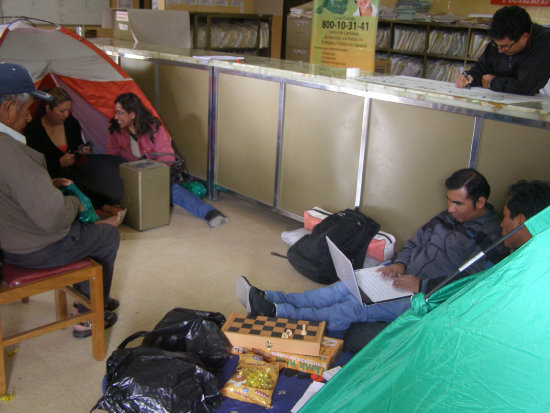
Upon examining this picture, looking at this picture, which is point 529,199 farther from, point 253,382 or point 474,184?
point 253,382

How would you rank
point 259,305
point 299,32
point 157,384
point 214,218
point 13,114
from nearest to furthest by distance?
1. point 157,384
2. point 13,114
3. point 259,305
4. point 214,218
5. point 299,32

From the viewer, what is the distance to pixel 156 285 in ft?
10.0

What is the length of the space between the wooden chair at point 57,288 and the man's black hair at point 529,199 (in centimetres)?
166

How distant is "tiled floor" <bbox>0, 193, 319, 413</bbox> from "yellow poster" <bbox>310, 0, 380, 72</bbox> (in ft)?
5.27

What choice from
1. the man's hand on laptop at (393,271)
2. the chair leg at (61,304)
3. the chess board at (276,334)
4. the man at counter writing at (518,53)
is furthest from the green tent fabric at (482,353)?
the man at counter writing at (518,53)

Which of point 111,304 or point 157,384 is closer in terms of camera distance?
point 157,384

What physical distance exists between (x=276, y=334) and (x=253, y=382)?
0.77ft

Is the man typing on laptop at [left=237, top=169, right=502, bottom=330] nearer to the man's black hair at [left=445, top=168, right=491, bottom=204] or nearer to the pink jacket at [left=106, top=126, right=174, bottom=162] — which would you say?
the man's black hair at [left=445, top=168, right=491, bottom=204]

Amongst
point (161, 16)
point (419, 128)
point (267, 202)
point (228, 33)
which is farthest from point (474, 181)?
point (228, 33)

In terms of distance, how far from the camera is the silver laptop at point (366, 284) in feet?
8.04

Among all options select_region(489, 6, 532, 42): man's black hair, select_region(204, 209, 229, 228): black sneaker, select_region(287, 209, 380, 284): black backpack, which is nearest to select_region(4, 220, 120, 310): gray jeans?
select_region(287, 209, 380, 284): black backpack

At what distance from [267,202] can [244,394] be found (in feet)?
6.87

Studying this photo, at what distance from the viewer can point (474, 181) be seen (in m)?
2.54

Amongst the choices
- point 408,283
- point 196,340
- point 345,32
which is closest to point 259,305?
point 196,340
